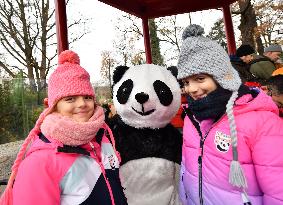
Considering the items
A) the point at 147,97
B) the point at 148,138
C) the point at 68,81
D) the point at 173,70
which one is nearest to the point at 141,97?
the point at 147,97

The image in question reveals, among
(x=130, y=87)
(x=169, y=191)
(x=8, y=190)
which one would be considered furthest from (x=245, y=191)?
(x=8, y=190)

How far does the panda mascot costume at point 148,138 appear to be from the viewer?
240 centimetres

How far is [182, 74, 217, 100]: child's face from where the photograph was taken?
201 cm

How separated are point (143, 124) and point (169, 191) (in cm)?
55

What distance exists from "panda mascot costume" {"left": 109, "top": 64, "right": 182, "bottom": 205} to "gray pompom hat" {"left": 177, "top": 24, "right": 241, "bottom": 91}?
0.42 m

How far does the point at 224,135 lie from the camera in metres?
1.88

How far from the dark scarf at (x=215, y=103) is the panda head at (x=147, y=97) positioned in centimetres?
49

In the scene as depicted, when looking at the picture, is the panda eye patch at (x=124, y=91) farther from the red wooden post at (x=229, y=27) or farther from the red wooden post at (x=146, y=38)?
the red wooden post at (x=229, y=27)

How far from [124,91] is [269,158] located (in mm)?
1193

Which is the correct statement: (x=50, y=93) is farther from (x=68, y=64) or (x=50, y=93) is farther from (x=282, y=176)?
(x=282, y=176)

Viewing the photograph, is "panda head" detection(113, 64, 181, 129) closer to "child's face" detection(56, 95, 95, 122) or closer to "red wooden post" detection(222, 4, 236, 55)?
"child's face" detection(56, 95, 95, 122)

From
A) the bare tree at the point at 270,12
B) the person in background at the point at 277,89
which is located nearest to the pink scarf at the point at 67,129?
the person in background at the point at 277,89

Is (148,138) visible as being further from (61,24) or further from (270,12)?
(270,12)

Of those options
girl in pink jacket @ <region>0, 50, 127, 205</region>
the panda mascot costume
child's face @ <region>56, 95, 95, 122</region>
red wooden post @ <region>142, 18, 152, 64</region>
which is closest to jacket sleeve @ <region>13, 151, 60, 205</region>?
girl in pink jacket @ <region>0, 50, 127, 205</region>
